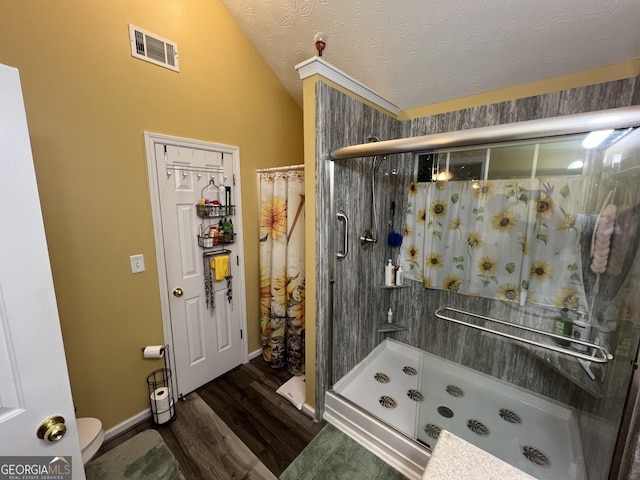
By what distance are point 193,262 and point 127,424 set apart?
3.98ft

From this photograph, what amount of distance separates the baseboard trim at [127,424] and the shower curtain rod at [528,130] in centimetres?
248

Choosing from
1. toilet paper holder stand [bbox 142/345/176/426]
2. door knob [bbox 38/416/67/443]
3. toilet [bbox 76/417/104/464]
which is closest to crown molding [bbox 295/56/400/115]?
door knob [bbox 38/416/67/443]

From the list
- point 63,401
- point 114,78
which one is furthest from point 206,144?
point 63,401

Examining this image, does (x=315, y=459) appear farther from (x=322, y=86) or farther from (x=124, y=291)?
(x=322, y=86)

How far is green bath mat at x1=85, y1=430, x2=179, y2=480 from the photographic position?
1305mm

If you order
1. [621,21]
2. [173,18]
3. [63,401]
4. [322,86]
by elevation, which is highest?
[173,18]

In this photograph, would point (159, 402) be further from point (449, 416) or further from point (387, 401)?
point (449, 416)

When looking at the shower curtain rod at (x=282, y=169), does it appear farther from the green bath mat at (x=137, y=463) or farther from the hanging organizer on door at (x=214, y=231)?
the green bath mat at (x=137, y=463)

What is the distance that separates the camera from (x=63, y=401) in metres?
0.78

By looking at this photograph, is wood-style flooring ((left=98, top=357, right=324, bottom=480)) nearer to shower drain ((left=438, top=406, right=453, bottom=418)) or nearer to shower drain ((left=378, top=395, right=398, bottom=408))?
shower drain ((left=378, top=395, right=398, bottom=408))

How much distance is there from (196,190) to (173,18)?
1.18 m

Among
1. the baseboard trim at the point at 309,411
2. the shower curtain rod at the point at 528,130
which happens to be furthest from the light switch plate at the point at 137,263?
the shower curtain rod at the point at 528,130

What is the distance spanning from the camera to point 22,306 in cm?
68

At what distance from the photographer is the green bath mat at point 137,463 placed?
1.30 m
